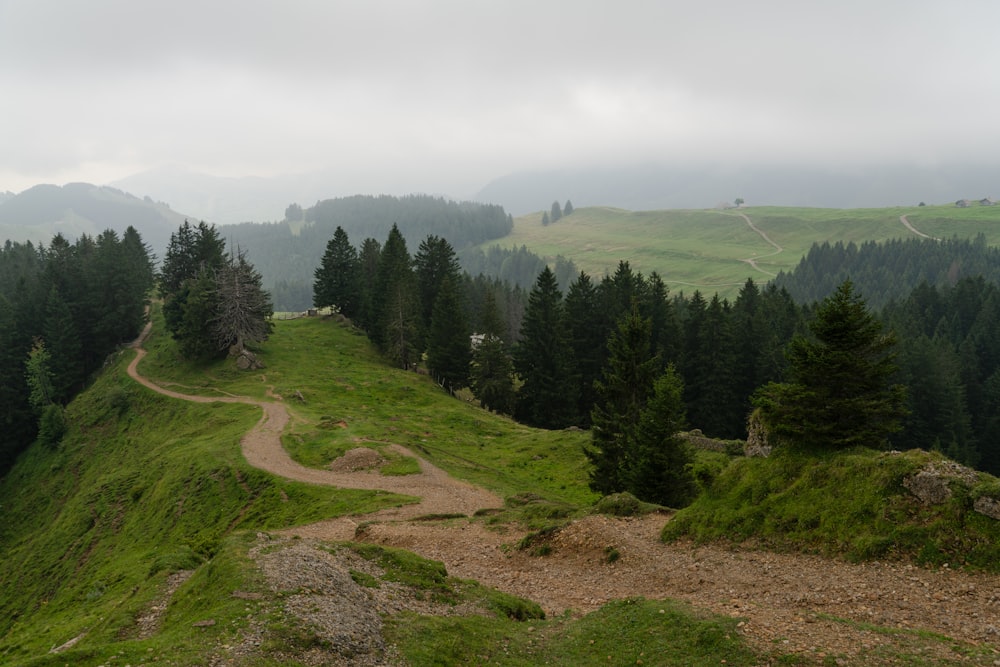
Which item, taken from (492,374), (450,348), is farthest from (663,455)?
(450,348)

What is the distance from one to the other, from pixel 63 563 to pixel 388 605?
3921 centimetres

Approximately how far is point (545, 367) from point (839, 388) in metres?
47.3

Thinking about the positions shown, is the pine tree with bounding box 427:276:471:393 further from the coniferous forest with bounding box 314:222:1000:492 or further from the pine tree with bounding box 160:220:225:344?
the pine tree with bounding box 160:220:225:344

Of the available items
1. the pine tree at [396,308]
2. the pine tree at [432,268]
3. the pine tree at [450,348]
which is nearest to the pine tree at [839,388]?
the pine tree at [450,348]

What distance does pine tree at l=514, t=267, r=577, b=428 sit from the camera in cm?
6725

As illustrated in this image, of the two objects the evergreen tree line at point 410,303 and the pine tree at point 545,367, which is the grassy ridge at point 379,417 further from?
the pine tree at point 545,367

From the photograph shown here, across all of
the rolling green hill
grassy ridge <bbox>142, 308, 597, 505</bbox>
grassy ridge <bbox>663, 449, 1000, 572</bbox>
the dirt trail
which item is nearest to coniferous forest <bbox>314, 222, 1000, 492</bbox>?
grassy ridge <bbox>142, 308, 597, 505</bbox>

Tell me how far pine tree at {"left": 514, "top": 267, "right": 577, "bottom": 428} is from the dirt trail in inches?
1346

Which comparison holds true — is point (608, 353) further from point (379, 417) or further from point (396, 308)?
point (379, 417)

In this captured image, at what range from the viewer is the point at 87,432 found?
2557 inches

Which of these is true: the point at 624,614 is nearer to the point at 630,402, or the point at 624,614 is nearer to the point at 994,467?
the point at 630,402

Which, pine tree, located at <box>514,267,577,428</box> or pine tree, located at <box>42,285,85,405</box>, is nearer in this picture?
pine tree, located at <box>514,267,577,428</box>

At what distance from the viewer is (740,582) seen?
18391 mm

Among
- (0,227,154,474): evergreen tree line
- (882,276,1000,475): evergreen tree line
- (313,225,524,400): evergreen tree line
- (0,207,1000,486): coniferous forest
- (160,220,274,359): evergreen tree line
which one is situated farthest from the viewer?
(313,225,524,400): evergreen tree line
